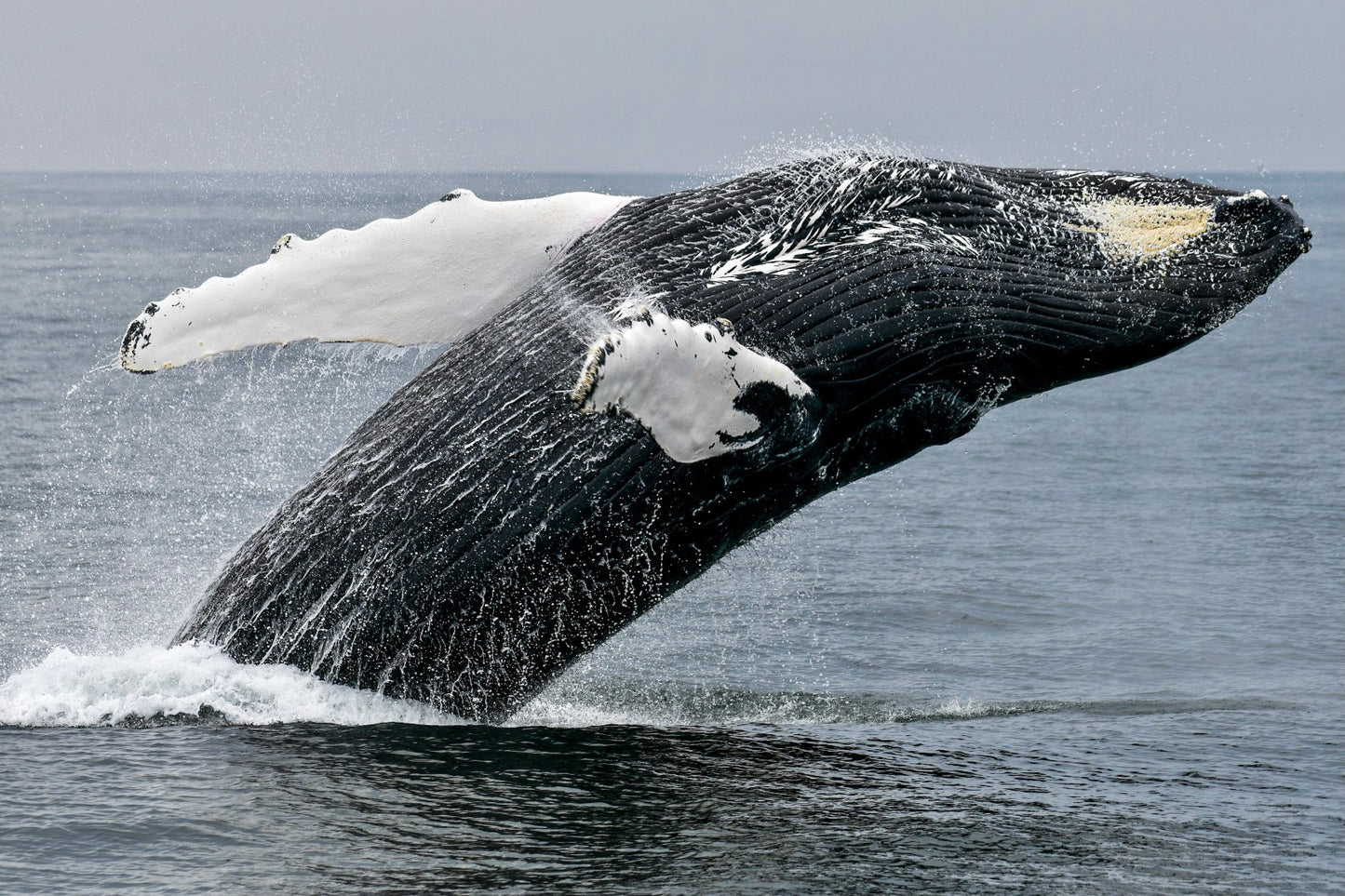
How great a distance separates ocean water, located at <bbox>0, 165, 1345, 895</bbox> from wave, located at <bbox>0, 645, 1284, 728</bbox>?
2 centimetres

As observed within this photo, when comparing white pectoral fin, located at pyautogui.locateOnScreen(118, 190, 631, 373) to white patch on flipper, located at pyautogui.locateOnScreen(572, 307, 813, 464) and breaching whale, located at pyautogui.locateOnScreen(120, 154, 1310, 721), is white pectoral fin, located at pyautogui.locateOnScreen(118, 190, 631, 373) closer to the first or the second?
breaching whale, located at pyautogui.locateOnScreen(120, 154, 1310, 721)

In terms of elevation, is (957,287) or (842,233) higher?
(842,233)

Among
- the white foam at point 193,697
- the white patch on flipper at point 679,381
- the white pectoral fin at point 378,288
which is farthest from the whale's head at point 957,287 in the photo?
the white foam at point 193,697

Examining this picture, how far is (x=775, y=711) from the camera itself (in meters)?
8.13

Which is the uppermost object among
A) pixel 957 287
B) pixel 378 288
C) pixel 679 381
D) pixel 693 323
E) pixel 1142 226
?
pixel 1142 226

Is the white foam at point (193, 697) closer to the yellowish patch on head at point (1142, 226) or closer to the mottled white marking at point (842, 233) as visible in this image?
the mottled white marking at point (842, 233)

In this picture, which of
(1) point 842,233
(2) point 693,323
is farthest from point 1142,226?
(2) point 693,323

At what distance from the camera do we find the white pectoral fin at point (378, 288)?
7.63m

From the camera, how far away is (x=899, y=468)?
1544cm

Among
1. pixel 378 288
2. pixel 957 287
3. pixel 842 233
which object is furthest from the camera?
pixel 378 288

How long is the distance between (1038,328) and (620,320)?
192 centimetres

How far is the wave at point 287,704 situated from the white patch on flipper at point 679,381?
7.56 feet

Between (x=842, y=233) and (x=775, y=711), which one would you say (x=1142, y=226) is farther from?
(x=775, y=711)

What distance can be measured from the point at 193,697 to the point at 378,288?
6.84 ft
